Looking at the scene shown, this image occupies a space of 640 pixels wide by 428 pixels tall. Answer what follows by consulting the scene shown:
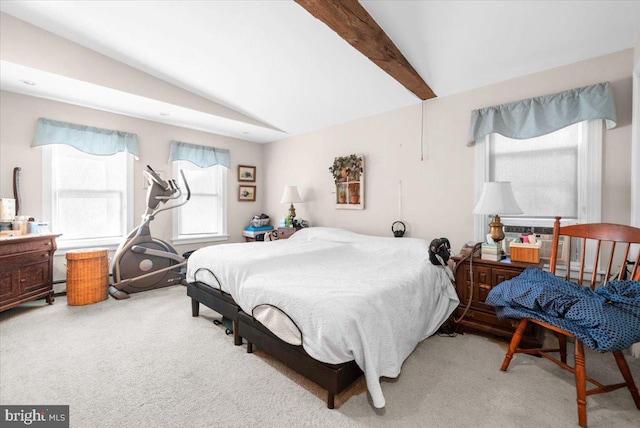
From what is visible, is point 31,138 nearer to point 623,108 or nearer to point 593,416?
point 593,416

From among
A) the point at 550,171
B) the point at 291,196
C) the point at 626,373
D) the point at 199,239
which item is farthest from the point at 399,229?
the point at 199,239

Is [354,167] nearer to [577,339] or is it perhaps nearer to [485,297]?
[485,297]

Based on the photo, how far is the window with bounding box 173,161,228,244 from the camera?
182 inches

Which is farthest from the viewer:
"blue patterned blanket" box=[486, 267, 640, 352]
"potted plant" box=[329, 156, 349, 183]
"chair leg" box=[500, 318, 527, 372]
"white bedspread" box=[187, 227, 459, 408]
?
"potted plant" box=[329, 156, 349, 183]

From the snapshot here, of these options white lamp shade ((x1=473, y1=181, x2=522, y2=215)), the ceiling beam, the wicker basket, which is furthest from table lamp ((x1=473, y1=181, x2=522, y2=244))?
the wicker basket

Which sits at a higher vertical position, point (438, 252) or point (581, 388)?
point (438, 252)

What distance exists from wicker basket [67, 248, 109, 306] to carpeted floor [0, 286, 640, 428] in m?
0.62

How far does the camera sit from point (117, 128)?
3914mm

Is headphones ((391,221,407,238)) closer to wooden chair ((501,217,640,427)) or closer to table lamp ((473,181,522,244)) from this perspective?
table lamp ((473,181,522,244))

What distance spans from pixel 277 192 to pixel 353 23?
356cm

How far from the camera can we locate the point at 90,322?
2.76 metres

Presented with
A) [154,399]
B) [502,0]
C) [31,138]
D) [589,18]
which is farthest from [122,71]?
[589,18]

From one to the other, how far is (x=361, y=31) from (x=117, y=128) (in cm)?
361

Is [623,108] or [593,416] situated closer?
[593,416]
